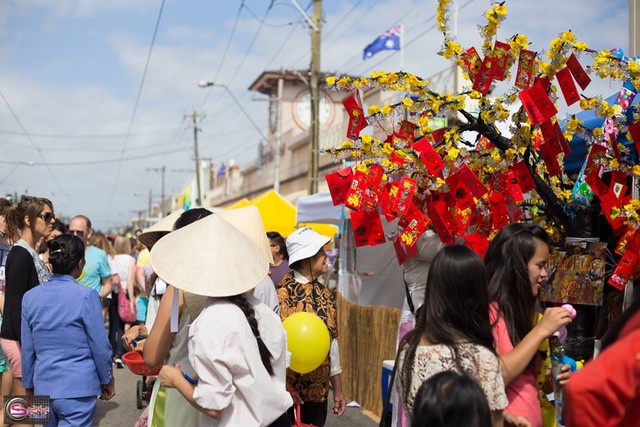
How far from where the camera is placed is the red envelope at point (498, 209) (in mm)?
5043

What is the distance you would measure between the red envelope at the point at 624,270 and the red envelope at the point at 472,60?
4.89ft

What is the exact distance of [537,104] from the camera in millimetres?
4422

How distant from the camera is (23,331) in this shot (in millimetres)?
4594

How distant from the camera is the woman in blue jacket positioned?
4.43m

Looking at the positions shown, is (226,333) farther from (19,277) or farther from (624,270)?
(19,277)

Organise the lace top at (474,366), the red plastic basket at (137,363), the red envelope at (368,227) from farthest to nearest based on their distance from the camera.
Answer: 1. the red envelope at (368,227)
2. the red plastic basket at (137,363)
3. the lace top at (474,366)

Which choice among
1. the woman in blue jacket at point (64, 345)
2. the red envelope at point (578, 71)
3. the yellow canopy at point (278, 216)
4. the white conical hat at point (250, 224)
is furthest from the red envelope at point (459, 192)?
the yellow canopy at point (278, 216)

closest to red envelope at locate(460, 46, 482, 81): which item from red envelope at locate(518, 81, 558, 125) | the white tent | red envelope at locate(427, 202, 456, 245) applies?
red envelope at locate(518, 81, 558, 125)

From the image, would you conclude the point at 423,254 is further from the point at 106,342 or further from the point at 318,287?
the point at 106,342

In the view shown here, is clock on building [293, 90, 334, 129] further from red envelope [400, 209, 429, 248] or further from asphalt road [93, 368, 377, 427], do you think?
red envelope [400, 209, 429, 248]

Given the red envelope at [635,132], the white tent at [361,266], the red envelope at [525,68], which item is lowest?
the white tent at [361,266]

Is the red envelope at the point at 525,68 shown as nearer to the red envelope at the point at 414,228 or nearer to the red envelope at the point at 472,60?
the red envelope at the point at 472,60

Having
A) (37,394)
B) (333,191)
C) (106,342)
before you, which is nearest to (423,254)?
(333,191)

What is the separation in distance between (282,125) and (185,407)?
38833 mm
